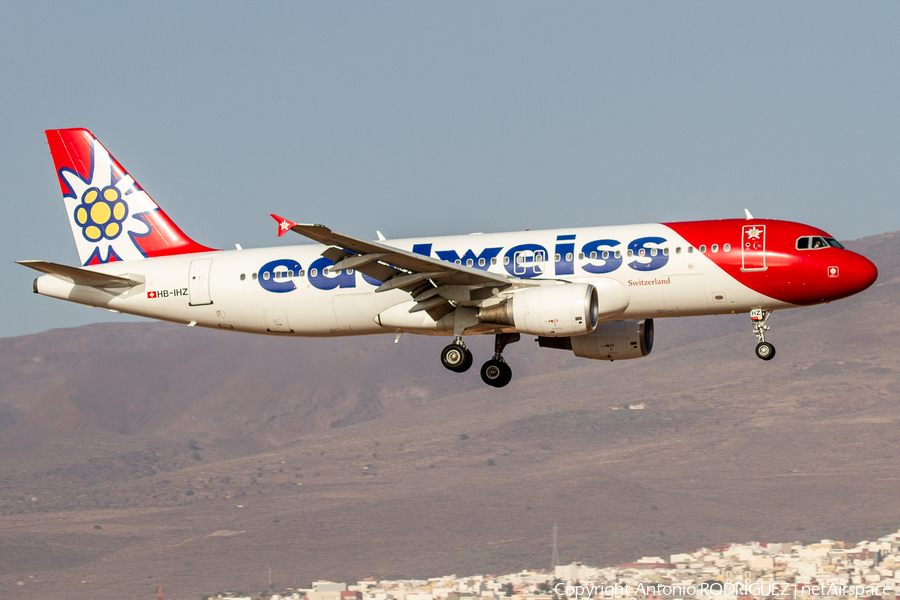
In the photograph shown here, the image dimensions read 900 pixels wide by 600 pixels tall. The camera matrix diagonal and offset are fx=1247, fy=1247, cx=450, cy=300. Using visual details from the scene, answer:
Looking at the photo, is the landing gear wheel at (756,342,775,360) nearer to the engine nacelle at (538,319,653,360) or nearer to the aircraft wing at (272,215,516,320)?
the engine nacelle at (538,319,653,360)

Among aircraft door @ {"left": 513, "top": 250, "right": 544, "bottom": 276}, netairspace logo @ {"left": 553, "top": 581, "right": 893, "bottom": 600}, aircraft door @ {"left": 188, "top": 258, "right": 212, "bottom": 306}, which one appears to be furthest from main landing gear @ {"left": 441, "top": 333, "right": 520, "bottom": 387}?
netairspace logo @ {"left": 553, "top": 581, "right": 893, "bottom": 600}

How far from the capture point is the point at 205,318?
152 feet

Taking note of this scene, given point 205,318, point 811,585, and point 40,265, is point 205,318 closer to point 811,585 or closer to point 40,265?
point 40,265

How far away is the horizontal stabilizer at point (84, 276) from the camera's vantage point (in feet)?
145

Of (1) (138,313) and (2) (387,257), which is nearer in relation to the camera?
(2) (387,257)

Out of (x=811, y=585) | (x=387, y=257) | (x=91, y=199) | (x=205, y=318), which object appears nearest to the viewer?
(x=387, y=257)

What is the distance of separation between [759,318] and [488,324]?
9.11 m

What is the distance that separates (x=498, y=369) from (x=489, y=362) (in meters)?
0.52

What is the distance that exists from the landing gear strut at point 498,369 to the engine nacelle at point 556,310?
4.16 meters

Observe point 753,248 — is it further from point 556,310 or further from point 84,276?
point 84,276

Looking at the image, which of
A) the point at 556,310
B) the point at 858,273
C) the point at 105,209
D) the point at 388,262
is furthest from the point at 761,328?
the point at 105,209

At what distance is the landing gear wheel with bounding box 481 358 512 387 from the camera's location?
1763 inches

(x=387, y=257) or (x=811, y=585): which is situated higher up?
(x=387, y=257)

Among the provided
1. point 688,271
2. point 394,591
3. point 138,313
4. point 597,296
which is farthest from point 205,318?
point 394,591
